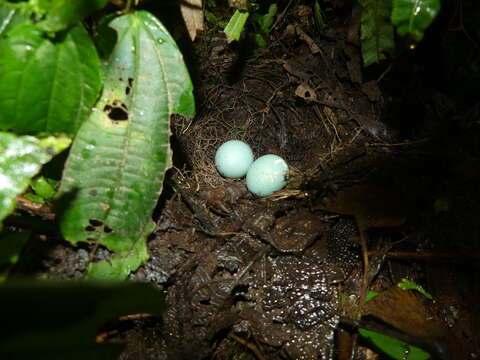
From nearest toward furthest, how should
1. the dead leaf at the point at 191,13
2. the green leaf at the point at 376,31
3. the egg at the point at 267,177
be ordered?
the dead leaf at the point at 191,13 < the green leaf at the point at 376,31 < the egg at the point at 267,177

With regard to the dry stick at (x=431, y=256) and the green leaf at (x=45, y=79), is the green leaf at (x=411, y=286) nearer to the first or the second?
the dry stick at (x=431, y=256)

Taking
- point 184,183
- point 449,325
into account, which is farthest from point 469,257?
point 184,183

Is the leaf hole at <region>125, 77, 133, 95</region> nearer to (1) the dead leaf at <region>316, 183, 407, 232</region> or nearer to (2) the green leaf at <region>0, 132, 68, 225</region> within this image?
(2) the green leaf at <region>0, 132, 68, 225</region>

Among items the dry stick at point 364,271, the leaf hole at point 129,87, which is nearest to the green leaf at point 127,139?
the leaf hole at point 129,87

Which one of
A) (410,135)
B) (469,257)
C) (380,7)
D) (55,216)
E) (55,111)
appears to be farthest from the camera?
(410,135)

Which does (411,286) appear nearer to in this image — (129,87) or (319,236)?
(319,236)

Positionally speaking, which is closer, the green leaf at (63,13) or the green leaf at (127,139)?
the green leaf at (63,13)

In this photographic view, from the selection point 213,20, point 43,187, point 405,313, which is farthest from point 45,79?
point 405,313

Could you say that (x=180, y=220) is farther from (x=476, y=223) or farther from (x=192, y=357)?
(x=476, y=223)
